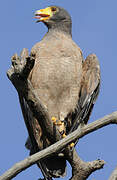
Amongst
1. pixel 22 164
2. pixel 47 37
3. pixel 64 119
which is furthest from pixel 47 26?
pixel 22 164

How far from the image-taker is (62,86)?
337 inches

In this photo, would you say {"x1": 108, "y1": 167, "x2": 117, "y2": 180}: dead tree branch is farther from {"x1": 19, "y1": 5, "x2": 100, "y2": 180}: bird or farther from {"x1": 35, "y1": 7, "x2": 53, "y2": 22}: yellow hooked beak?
{"x1": 35, "y1": 7, "x2": 53, "y2": 22}: yellow hooked beak

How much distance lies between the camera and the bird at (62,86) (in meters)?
8.32

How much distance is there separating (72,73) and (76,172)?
1.97 metres

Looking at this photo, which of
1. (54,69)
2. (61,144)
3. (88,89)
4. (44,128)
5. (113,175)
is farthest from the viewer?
(88,89)

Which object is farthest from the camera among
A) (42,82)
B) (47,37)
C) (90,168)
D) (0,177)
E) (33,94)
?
(47,37)

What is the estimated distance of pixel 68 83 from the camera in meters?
8.58

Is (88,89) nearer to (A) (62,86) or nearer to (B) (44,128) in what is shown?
(A) (62,86)

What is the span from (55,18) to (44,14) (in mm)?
258

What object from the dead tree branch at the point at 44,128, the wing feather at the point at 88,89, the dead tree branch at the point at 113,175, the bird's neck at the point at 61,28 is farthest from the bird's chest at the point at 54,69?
the dead tree branch at the point at 113,175

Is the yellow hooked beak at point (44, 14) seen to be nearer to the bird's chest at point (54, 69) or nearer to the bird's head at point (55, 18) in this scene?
the bird's head at point (55, 18)

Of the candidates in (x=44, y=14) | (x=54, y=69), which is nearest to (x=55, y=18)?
(x=44, y=14)

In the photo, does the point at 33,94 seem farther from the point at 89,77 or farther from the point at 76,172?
the point at 89,77

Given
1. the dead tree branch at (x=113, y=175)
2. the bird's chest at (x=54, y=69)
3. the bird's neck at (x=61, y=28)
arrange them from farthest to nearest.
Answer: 1. the bird's neck at (x=61, y=28)
2. the bird's chest at (x=54, y=69)
3. the dead tree branch at (x=113, y=175)
